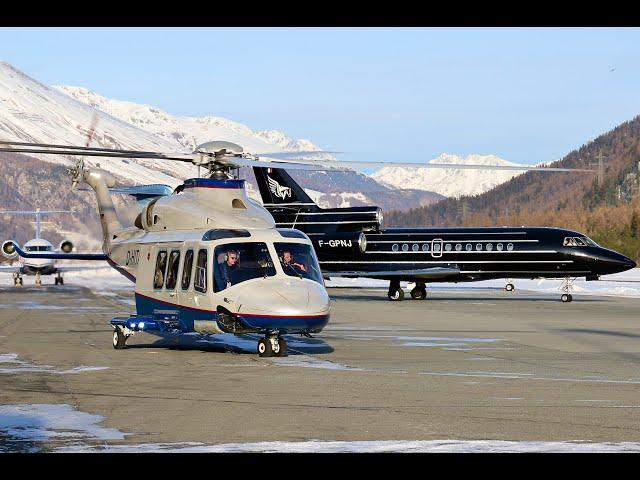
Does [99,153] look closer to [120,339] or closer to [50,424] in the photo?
[120,339]

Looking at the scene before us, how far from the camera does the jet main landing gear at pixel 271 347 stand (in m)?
20.2

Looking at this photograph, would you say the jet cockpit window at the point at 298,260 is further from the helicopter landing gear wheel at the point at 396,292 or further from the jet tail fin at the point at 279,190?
the jet tail fin at the point at 279,190

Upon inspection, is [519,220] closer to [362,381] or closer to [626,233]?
[626,233]

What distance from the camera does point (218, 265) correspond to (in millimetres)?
20500

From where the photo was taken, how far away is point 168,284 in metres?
22.0

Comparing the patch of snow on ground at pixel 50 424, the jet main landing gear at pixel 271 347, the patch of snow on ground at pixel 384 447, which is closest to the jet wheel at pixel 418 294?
the jet main landing gear at pixel 271 347

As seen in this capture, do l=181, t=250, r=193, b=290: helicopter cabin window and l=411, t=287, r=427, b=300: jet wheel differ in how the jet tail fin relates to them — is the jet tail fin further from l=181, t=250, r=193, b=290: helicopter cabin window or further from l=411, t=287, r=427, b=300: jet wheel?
l=181, t=250, r=193, b=290: helicopter cabin window

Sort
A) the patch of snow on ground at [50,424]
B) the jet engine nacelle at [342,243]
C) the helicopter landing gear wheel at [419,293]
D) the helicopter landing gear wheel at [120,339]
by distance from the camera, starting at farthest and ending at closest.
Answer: the helicopter landing gear wheel at [419,293]
the jet engine nacelle at [342,243]
the helicopter landing gear wheel at [120,339]
the patch of snow on ground at [50,424]

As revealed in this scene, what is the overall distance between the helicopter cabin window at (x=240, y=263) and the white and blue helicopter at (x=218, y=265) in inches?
0.7

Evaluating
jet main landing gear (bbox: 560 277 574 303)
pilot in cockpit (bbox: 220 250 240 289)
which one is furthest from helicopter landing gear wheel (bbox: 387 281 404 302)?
pilot in cockpit (bbox: 220 250 240 289)

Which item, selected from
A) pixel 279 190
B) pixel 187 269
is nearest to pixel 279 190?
pixel 279 190

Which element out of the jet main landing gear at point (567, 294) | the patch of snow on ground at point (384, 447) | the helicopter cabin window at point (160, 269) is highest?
the helicopter cabin window at point (160, 269)

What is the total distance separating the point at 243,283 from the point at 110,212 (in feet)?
26.3

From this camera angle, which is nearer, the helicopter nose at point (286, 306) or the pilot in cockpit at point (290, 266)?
the helicopter nose at point (286, 306)
